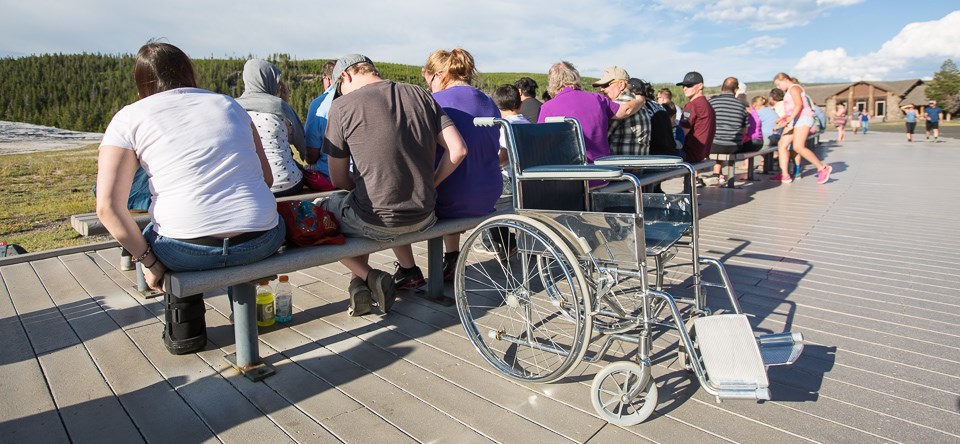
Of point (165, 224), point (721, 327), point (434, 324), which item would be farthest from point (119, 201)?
point (721, 327)

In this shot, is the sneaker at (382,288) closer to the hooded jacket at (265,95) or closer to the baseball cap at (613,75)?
the hooded jacket at (265,95)

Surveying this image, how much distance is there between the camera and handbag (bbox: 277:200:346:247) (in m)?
2.69

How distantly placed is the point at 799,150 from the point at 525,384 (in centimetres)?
795

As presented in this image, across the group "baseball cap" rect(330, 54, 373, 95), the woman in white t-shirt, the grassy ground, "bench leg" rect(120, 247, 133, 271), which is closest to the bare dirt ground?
the grassy ground

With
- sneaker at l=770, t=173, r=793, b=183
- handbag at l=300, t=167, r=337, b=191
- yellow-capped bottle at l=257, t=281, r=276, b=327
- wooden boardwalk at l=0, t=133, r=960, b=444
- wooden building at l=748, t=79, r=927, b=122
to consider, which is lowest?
wooden boardwalk at l=0, t=133, r=960, b=444

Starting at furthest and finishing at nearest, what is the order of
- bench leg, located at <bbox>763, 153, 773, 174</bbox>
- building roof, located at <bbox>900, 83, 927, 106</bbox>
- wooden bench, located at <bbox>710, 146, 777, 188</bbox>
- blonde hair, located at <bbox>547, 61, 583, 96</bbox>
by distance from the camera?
building roof, located at <bbox>900, 83, 927, 106</bbox> < bench leg, located at <bbox>763, 153, 773, 174</bbox> < wooden bench, located at <bbox>710, 146, 777, 188</bbox> < blonde hair, located at <bbox>547, 61, 583, 96</bbox>

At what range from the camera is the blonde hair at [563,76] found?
15.3 ft

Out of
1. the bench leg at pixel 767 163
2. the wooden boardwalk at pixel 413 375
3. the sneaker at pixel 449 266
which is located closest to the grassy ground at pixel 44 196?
the wooden boardwalk at pixel 413 375

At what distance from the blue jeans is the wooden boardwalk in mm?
480

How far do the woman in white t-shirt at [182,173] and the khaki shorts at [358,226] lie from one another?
461 millimetres

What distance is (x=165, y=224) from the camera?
7.50 ft

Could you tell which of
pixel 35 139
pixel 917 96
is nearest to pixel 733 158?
pixel 35 139

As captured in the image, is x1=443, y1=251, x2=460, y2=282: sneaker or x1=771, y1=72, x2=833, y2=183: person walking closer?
x1=443, y1=251, x2=460, y2=282: sneaker

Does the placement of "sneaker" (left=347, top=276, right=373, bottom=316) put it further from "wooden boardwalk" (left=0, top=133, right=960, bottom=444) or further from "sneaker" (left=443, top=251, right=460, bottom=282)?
"sneaker" (left=443, top=251, right=460, bottom=282)
